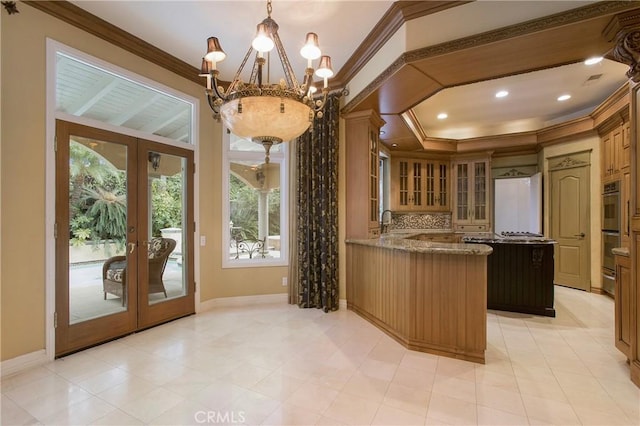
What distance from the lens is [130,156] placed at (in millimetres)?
3322

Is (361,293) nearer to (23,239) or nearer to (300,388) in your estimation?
(300,388)

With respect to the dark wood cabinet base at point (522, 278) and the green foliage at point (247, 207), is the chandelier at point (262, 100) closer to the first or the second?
the green foliage at point (247, 207)

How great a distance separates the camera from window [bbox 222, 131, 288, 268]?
14.4 feet

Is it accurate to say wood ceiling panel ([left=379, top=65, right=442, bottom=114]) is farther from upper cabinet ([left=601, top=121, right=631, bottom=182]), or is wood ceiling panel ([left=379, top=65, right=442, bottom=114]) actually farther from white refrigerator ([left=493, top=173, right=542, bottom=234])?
white refrigerator ([left=493, top=173, right=542, bottom=234])

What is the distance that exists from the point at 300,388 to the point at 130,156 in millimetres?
2956

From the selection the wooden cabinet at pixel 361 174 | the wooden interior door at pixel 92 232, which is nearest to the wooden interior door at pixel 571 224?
the wooden cabinet at pixel 361 174

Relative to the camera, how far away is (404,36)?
2.74 metres

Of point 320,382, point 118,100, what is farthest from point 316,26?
point 320,382

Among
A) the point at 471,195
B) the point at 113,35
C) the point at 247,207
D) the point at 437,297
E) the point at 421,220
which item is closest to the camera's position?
the point at 437,297

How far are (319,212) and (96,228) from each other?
2.54m

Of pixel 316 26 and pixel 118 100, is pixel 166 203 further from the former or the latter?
pixel 316 26

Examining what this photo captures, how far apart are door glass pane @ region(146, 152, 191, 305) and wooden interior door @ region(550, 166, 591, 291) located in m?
6.40

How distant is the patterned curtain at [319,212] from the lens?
4.14 metres

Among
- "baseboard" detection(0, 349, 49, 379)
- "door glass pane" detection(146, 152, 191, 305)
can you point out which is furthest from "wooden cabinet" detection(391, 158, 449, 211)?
"baseboard" detection(0, 349, 49, 379)
